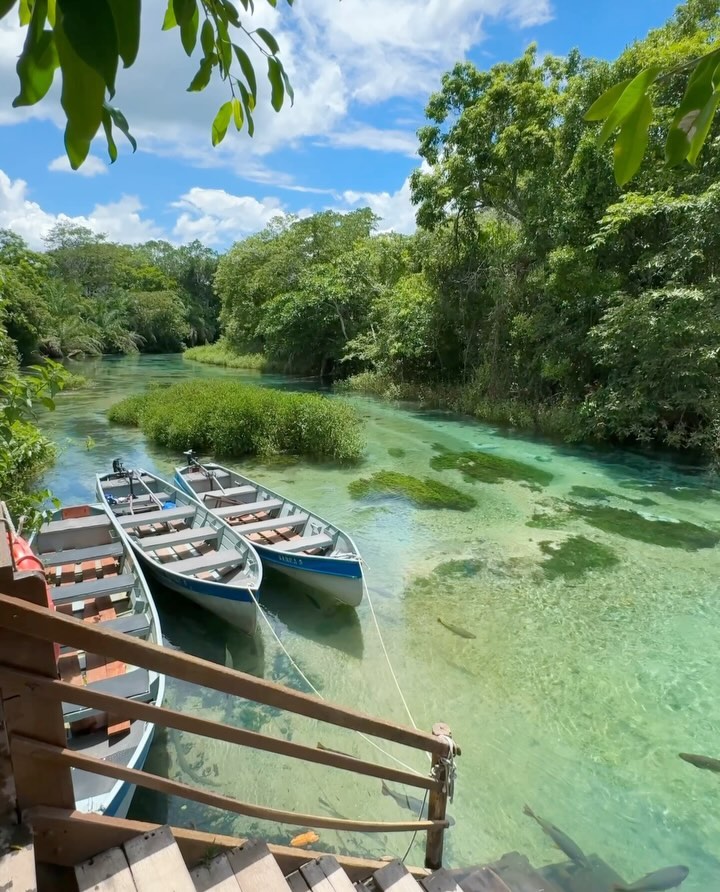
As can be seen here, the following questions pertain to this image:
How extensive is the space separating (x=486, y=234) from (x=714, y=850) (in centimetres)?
2102

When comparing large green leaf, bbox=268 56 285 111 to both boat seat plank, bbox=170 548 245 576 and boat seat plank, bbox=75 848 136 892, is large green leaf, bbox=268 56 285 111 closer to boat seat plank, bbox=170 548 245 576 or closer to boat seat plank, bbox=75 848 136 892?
boat seat plank, bbox=75 848 136 892

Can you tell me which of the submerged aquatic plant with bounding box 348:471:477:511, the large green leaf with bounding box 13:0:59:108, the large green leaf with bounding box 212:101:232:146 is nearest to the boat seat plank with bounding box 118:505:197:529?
the submerged aquatic plant with bounding box 348:471:477:511

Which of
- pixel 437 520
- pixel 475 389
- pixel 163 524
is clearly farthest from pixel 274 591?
pixel 475 389

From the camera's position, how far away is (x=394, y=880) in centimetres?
284

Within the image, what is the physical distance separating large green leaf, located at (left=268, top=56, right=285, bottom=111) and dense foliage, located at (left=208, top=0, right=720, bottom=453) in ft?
34.9

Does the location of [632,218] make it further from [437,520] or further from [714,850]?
[714,850]

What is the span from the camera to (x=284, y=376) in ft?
118

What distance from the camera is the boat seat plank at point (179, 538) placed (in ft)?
24.5

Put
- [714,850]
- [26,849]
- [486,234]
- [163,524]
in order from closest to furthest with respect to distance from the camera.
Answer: [26,849], [714,850], [163,524], [486,234]

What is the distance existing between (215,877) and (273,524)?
642 cm

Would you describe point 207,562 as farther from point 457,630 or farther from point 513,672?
point 513,672

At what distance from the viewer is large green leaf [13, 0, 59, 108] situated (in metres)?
0.73

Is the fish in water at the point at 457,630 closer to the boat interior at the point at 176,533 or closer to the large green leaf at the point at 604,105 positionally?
the boat interior at the point at 176,533

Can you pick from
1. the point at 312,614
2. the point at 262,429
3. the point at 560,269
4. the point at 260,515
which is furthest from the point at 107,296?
the point at 312,614
